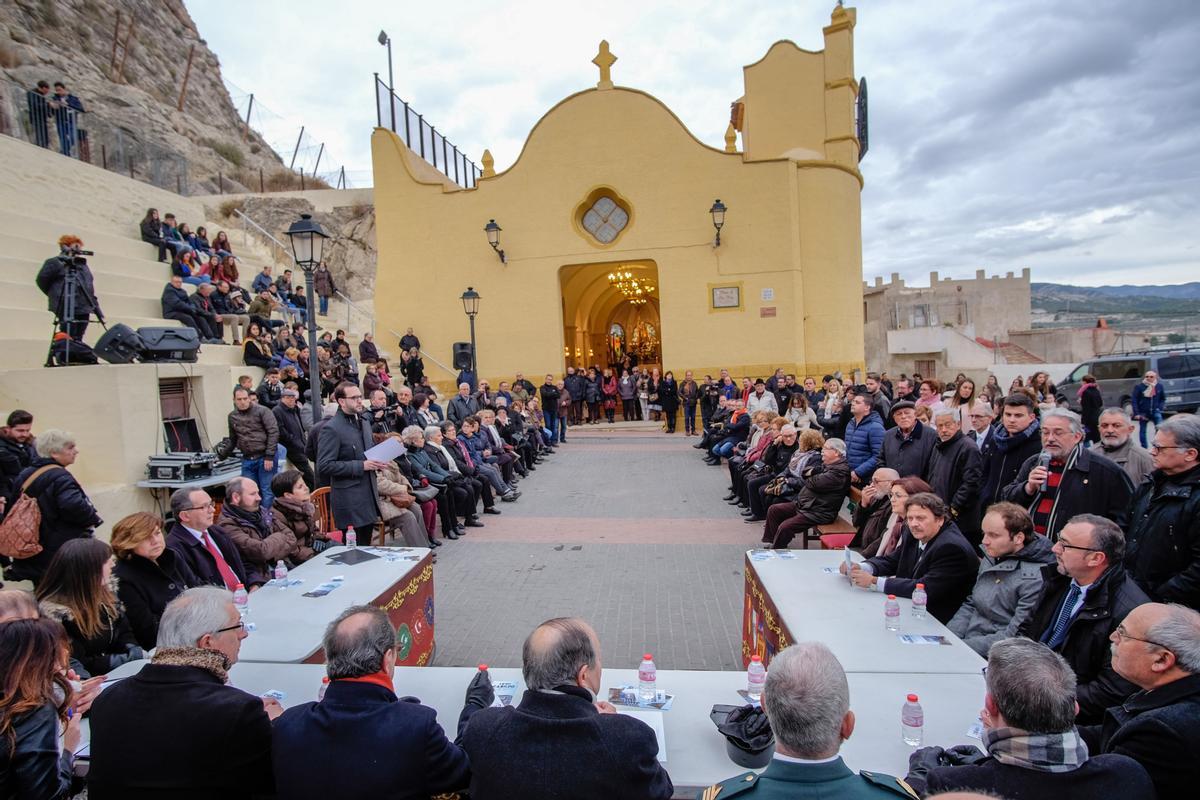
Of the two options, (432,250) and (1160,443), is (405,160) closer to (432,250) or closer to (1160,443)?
(432,250)

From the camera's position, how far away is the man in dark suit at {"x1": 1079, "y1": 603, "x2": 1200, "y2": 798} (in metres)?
2.05

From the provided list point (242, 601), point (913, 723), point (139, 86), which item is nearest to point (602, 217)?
point (242, 601)

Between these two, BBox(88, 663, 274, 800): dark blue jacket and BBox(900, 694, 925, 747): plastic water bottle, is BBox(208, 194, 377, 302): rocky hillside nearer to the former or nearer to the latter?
BBox(88, 663, 274, 800): dark blue jacket

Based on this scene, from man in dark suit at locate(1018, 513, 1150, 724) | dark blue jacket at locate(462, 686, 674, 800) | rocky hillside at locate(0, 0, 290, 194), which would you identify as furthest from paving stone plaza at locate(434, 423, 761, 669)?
rocky hillside at locate(0, 0, 290, 194)

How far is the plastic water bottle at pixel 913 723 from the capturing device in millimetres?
2500

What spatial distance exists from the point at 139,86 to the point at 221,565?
105ft

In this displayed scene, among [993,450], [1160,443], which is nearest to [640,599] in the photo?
[993,450]

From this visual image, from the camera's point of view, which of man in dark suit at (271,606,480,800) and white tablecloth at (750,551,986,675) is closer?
man in dark suit at (271,606,480,800)

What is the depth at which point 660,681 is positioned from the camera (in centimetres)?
312

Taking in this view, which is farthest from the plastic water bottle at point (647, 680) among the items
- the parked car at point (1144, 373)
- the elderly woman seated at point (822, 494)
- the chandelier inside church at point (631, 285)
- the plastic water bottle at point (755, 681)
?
the chandelier inside church at point (631, 285)

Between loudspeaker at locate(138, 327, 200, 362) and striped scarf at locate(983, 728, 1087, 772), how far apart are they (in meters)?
8.68

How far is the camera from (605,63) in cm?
1750

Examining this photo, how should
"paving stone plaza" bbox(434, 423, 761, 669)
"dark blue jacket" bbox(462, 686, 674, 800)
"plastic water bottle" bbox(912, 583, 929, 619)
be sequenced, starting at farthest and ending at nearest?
"paving stone plaza" bbox(434, 423, 761, 669) → "plastic water bottle" bbox(912, 583, 929, 619) → "dark blue jacket" bbox(462, 686, 674, 800)

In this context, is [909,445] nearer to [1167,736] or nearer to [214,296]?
[1167,736]
